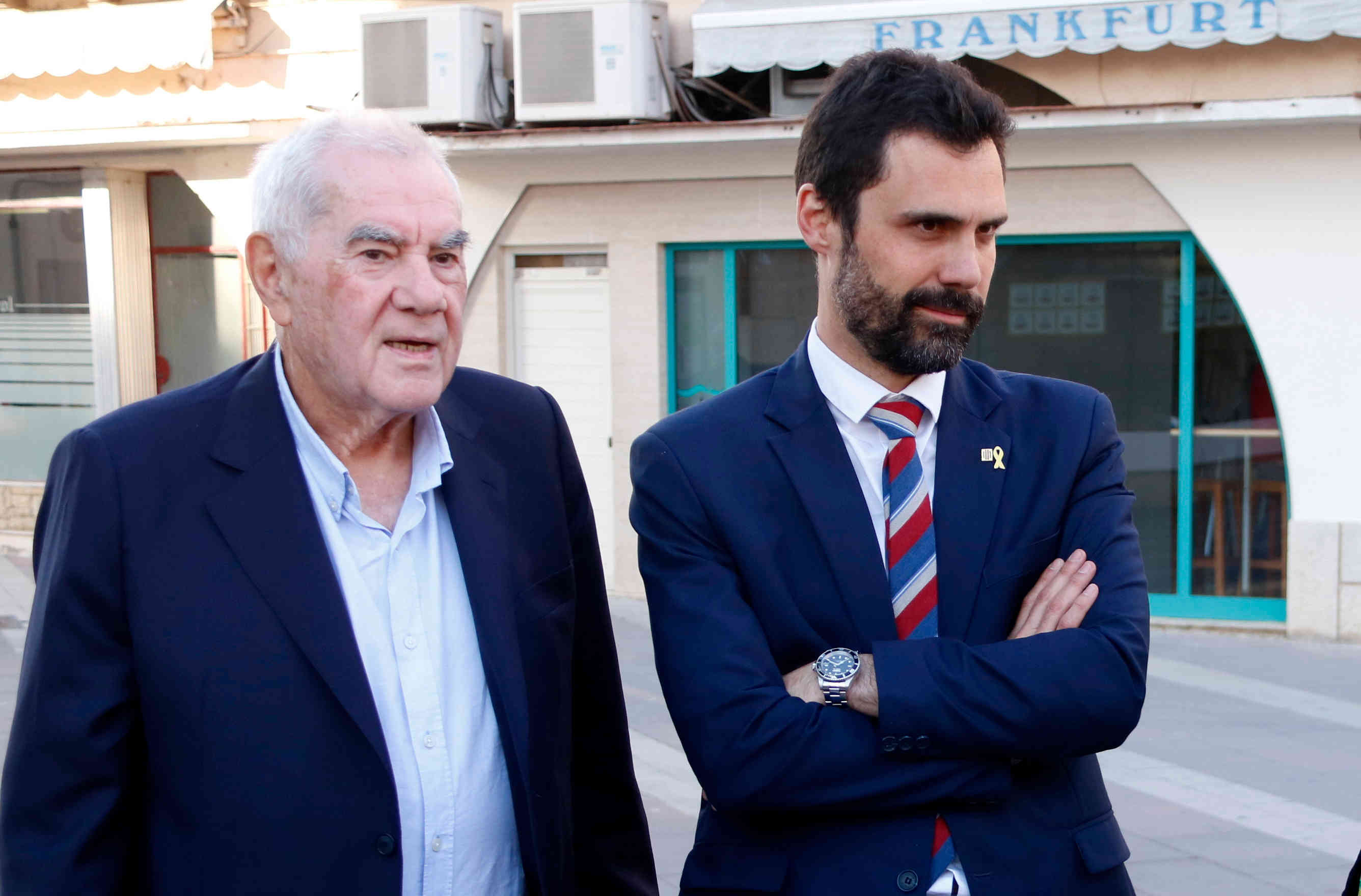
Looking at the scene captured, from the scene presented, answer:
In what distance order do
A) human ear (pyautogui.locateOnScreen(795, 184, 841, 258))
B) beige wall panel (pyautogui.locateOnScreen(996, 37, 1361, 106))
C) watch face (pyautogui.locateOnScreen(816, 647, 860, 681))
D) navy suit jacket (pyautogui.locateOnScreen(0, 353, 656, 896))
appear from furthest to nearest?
1. beige wall panel (pyautogui.locateOnScreen(996, 37, 1361, 106))
2. human ear (pyautogui.locateOnScreen(795, 184, 841, 258))
3. watch face (pyautogui.locateOnScreen(816, 647, 860, 681))
4. navy suit jacket (pyautogui.locateOnScreen(0, 353, 656, 896))

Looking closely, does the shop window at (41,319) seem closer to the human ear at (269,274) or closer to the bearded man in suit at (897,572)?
the human ear at (269,274)

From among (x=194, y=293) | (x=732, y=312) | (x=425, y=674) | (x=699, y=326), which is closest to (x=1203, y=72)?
(x=732, y=312)

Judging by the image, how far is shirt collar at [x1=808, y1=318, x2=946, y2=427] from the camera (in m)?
2.43

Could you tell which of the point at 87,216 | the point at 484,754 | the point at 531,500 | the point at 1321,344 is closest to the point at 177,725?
the point at 484,754

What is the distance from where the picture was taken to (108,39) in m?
11.4

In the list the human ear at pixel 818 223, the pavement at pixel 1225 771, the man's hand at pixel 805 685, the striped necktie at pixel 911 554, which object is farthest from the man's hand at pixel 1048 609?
the pavement at pixel 1225 771

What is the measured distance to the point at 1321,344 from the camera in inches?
345

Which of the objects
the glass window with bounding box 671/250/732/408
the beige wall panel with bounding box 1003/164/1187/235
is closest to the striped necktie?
the beige wall panel with bounding box 1003/164/1187/235

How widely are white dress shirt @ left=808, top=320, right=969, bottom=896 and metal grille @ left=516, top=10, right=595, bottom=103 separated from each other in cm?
766

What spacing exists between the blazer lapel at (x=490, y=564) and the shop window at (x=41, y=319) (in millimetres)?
11221

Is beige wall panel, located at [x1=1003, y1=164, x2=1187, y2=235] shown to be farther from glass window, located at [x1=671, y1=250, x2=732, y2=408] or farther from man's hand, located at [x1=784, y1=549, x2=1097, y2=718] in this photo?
man's hand, located at [x1=784, y1=549, x2=1097, y2=718]

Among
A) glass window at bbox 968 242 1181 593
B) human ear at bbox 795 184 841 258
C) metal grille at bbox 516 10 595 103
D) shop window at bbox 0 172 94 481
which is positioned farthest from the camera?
shop window at bbox 0 172 94 481

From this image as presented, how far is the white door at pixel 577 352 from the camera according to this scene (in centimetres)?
1063

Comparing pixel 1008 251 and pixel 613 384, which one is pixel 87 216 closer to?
pixel 613 384
